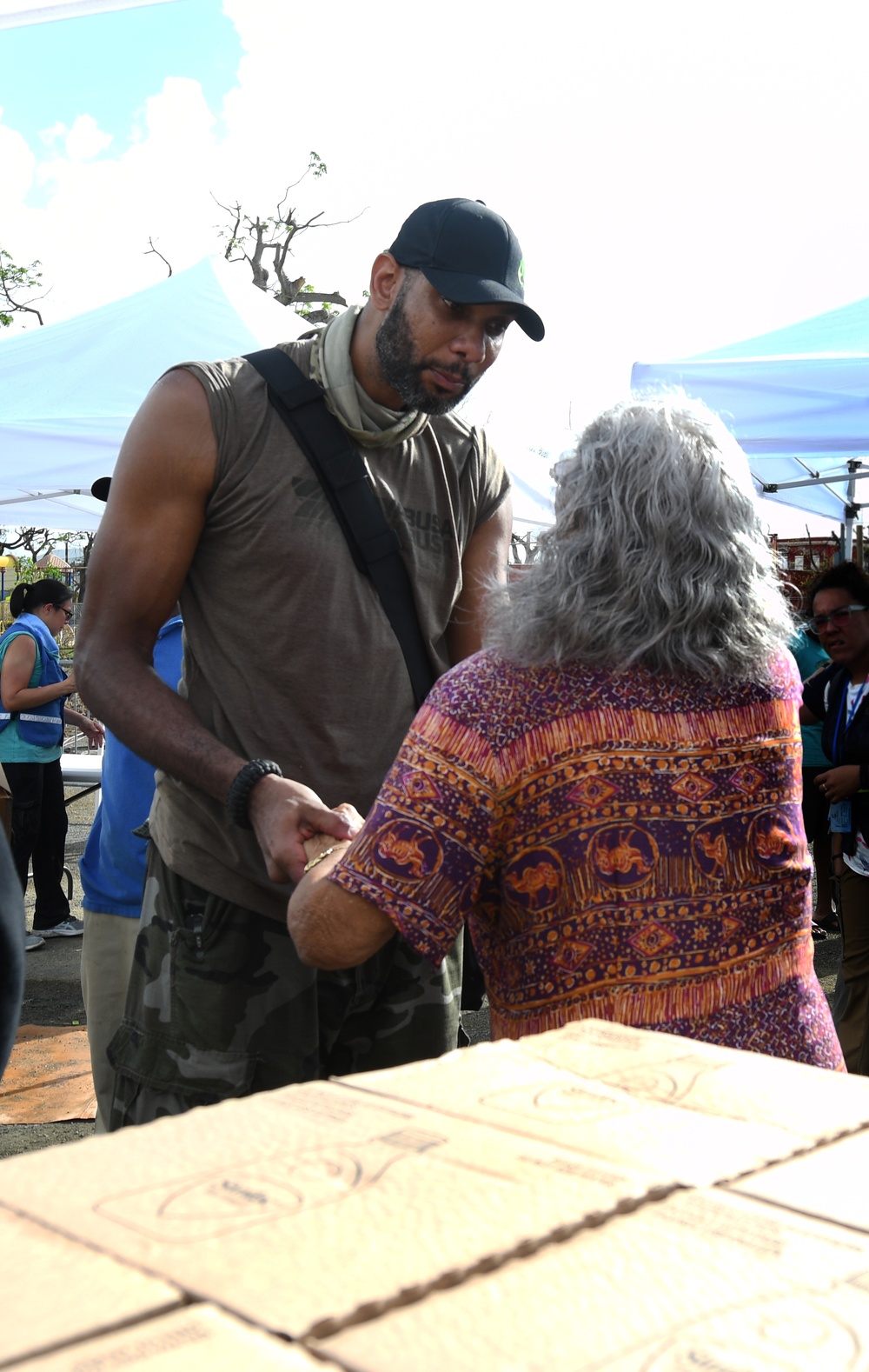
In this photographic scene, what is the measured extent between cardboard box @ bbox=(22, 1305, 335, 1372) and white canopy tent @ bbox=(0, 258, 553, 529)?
582 centimetres

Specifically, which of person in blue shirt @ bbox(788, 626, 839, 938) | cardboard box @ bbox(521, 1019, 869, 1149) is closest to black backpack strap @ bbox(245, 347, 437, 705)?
cardboard box @ bbox(521, 1019, 869, 1149)

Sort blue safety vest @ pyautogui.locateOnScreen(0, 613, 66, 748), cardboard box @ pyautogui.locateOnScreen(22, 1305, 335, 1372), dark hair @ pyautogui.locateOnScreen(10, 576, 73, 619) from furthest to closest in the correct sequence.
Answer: dark hair @ pyautogui.locateOnScreen(10, 576, 73, 619), blue safety vest @ pyautogui.locateOnScreen(0, 613, 66, 748), cardboard box @ pyautogui.locateOnScreen(22, 1305, 335, 1372)

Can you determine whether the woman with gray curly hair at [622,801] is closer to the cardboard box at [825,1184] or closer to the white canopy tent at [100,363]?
the cardboard box at [825,1184]

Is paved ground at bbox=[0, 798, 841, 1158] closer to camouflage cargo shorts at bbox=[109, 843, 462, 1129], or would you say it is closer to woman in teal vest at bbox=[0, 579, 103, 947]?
woman in teal vest at bbox=[0, 579, 103, 947]

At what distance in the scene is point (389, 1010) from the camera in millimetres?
2020

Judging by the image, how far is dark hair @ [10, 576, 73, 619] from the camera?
6969mm

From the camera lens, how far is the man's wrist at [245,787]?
1.76 metres

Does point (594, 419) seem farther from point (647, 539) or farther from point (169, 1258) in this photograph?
point (169, 1258)

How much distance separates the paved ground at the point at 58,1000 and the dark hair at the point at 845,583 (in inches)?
73.9

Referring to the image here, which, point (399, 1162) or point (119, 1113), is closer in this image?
point (399, 1162)

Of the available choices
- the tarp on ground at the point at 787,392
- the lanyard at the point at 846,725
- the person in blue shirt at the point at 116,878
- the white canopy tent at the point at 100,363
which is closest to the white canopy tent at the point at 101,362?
the white canopy tent at the point at 100,363

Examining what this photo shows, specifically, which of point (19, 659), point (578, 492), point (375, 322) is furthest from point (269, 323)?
point (578, 492)

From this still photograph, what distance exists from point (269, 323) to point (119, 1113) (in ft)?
20.0

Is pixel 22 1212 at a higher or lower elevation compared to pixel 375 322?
lower
